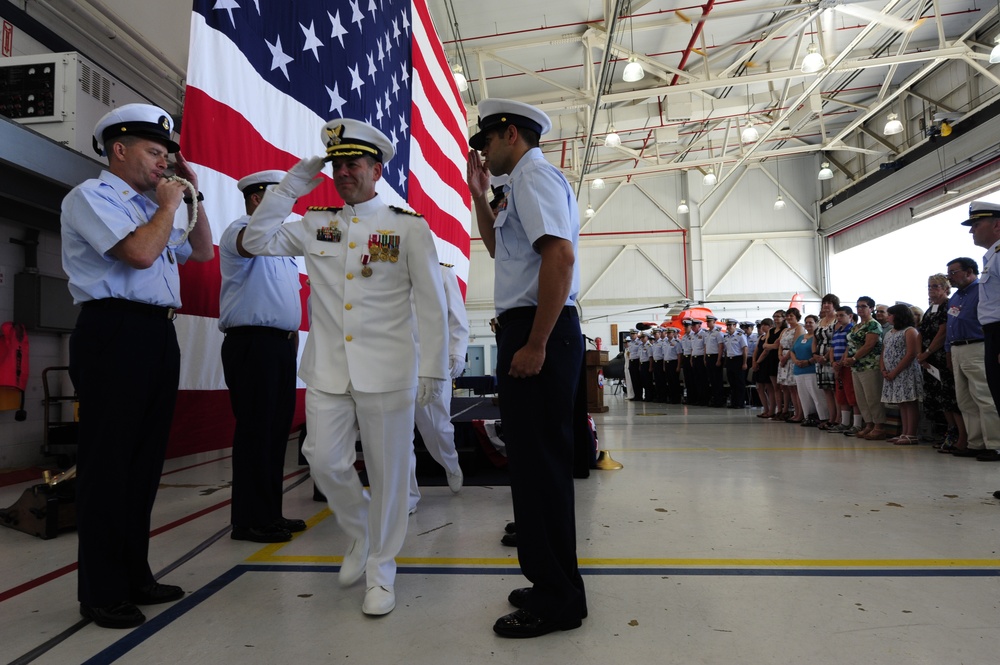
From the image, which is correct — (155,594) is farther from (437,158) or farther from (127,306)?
(437,158)

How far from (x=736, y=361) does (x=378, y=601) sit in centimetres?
905

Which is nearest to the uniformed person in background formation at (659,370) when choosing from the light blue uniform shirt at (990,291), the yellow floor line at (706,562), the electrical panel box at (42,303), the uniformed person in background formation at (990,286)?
the uniformed person in background formation at (990,286)

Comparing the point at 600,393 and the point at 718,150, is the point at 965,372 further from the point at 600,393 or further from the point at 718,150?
the point at 718,150

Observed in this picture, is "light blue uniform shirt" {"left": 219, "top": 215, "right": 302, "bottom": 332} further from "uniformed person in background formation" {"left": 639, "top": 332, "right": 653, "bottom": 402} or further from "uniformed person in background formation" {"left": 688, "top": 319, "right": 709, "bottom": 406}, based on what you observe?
"uniformed person in background formation" {"left": 639, "top": 332, "right": 653, "bottom": 402}

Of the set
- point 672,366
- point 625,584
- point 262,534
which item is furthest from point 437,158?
point 672,366

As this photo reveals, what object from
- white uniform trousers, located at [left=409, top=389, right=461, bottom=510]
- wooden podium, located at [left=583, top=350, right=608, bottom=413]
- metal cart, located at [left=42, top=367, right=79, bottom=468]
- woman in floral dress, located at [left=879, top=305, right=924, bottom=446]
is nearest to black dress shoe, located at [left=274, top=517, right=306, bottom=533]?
white uniform trousers, located at [left=409, top=389, right=461, bottom=510]

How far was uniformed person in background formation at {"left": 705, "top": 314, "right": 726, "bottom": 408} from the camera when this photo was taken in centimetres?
1041

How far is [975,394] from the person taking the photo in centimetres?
431

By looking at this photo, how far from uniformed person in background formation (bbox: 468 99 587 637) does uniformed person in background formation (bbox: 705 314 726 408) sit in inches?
365

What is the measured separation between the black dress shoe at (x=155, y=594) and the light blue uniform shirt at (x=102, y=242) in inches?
33.8

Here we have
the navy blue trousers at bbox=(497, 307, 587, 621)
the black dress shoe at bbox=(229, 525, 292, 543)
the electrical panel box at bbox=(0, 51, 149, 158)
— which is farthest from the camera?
the electrical panel box at bbox=(0, 51, 149, 158)

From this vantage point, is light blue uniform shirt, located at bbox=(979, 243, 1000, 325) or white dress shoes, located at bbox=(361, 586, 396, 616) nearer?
white dress shoes, located at bbox=(361, 586, 396, 616)

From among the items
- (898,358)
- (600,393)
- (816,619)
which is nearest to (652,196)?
(600,393)

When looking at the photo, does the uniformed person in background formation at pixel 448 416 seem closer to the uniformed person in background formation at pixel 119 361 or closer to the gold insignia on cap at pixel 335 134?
the gold insignia on cap at pixel 335 134
